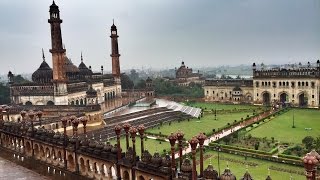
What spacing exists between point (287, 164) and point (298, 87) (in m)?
39.4

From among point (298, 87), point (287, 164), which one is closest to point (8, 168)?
point (287, 164)

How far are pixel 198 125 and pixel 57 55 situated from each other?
24.1 metres

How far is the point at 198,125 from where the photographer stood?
4884cm

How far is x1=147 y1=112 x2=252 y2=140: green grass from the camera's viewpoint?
44.9 m

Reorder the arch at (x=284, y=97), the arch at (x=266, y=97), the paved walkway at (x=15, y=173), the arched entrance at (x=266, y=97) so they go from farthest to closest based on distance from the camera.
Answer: the arched entrance at (x=266, y=97) < the arch at (x=266, y=97) < the arch at (x=284, y=97) < the paved walkway at (x=15, y=173)

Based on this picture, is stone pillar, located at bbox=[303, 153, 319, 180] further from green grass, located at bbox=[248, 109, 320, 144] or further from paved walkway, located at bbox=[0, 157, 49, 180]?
green grass, located at bbox=[248, 109, 320, 144]

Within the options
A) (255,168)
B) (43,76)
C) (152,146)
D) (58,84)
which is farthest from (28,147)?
(43,76)

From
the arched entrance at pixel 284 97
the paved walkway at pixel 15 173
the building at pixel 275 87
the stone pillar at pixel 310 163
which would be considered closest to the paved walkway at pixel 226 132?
the building at pixel 275 87

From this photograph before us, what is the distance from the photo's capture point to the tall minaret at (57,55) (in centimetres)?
5494

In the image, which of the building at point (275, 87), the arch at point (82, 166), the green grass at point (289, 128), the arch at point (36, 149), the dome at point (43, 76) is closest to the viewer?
the arch at point (82, 166)

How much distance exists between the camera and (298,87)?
217ft

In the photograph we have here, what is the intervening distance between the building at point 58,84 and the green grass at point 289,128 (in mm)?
29560

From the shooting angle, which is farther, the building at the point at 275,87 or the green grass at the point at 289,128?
the building at the point at 275,87

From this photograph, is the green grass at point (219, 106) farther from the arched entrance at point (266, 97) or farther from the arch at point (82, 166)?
the arch at point (82, 166)
